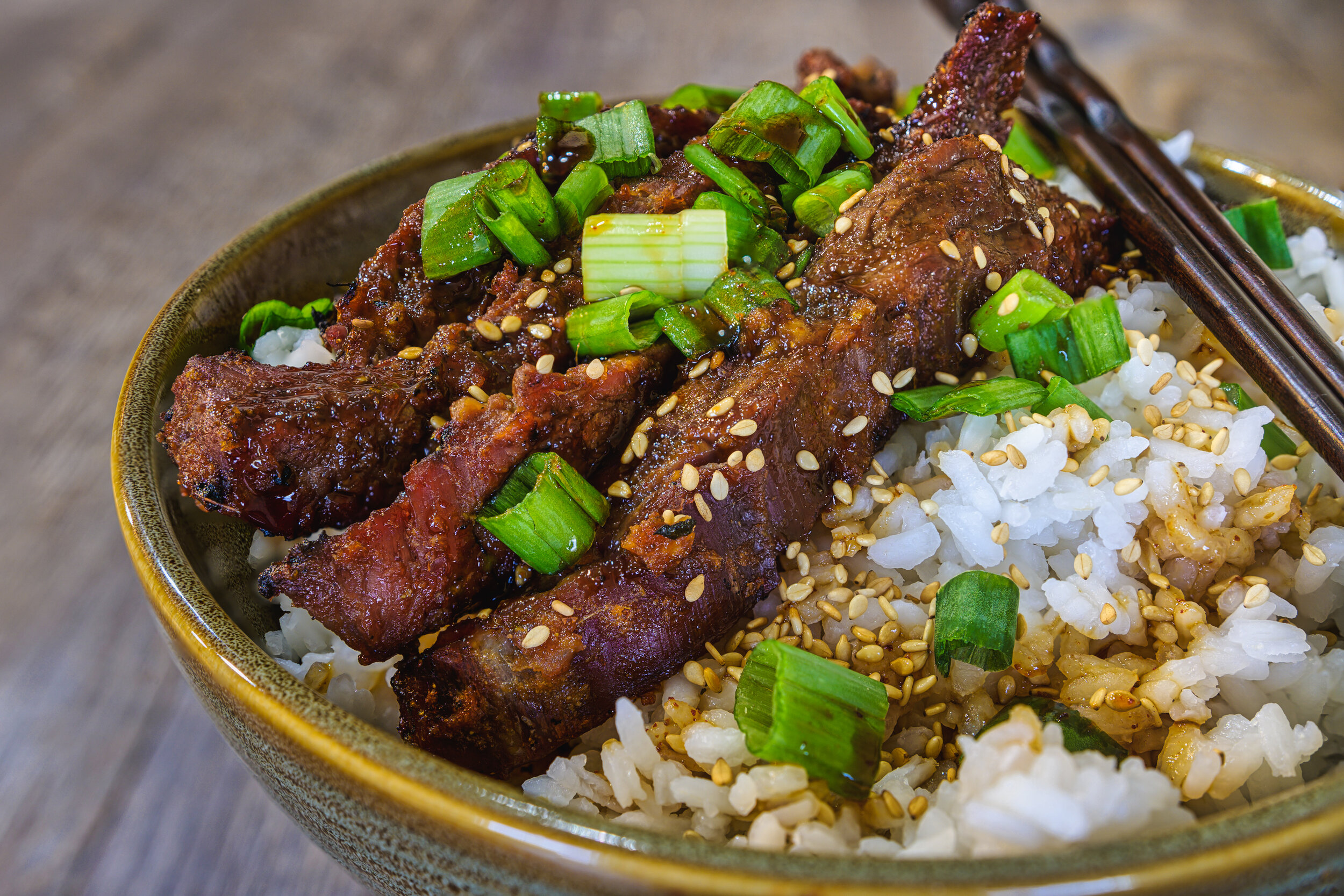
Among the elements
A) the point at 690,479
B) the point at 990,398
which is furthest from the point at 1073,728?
the point at 690,479

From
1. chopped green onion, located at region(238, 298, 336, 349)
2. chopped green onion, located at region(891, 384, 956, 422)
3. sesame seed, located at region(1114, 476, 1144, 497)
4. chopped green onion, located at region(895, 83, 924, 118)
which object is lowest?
chopped green onion, located at region(238, 298, 336, 349)

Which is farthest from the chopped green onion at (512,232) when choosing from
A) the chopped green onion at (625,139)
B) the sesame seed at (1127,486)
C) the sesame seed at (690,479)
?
the sesame seed at (1127,486)

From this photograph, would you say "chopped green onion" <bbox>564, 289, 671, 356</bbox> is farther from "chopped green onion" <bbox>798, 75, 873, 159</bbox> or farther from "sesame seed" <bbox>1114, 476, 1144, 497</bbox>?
"sesame seed" <bbox>1114, 476, 1144, 497</bbox>

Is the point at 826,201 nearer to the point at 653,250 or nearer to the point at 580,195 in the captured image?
the point at 653,250

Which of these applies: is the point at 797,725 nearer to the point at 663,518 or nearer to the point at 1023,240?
the point at 663,518

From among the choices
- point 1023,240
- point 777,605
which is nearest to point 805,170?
point 1023,240

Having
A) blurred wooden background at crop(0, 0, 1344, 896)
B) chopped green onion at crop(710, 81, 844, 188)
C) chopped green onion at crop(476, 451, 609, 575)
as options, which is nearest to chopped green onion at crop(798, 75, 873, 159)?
chopped green onion at crop(710, 81, 844, 188)

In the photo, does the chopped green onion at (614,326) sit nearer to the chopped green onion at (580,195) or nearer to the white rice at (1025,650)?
the chopped green onion at (580,195)
